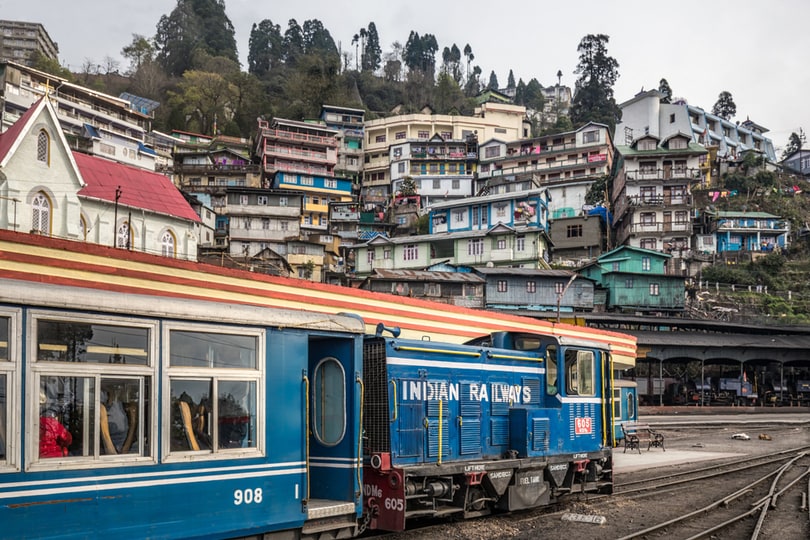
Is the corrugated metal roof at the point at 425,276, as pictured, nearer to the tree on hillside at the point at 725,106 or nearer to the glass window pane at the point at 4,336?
the glass window pane at the point at 4,336

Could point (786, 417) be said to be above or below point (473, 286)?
below

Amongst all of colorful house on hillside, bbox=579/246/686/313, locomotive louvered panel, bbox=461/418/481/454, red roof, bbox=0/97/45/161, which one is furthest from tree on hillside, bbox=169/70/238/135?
locomotive louvered panel, bbox=461/418/481/454

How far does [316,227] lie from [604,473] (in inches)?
2437

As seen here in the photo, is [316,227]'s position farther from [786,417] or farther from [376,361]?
[376,361]

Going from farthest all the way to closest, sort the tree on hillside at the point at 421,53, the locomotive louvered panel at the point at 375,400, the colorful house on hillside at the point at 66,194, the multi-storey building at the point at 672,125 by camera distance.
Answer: the tree on hillside at the point at 421,53
the multi-storey building at the point at 672,125
the colorful house on hillside at the point at 66,194
the locomotive louvered panel at the point at 375,400

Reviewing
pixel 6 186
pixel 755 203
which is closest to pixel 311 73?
pixel 755 203

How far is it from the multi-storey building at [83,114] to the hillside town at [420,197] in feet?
0.63

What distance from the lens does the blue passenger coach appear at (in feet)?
20.5

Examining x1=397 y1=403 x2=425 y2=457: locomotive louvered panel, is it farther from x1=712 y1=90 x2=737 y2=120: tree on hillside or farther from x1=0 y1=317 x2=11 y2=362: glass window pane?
x1=712 y1=90 x2=737 y2=120: tree on hillside

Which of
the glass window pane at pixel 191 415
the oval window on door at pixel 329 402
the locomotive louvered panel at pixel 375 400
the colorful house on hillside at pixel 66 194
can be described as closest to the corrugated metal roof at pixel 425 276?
the colorful house on hillside at pixel 66 194

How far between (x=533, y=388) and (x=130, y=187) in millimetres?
31427

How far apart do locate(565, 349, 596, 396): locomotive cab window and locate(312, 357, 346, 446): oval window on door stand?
19.4 feet

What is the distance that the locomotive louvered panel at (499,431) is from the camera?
520 inches

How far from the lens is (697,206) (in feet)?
278
